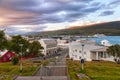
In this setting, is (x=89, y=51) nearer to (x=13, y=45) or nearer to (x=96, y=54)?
(x=96, y=54)

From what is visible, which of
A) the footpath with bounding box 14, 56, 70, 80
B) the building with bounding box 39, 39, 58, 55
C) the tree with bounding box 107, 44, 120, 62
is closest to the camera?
the footpath with bounding box 14, 56, 70, 80

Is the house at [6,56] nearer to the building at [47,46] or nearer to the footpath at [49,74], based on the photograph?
the footpath at [49,74]

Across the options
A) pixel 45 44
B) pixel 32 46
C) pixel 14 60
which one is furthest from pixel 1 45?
pixel 45 44

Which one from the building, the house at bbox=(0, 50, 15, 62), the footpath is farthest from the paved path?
Answer: the building

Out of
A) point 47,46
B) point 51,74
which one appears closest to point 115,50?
point 51,74

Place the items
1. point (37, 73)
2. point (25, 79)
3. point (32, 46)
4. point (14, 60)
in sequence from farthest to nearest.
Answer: point (32, 46) → point (14, 60) → point (37, 73) → point (25, 79)

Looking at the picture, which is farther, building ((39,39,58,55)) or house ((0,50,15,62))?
building ((39,39,58,55))

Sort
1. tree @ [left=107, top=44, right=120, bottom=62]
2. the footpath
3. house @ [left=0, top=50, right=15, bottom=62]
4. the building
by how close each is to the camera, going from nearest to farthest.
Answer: the footpath, tree @ [left=107, top=44, right=120, bottom=62], house @ [left=0, top=50, right=15, bottom=62], the building

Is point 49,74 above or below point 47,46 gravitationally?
below

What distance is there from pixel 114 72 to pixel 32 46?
2997 inches

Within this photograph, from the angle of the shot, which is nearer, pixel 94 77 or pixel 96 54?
pixel 94 77

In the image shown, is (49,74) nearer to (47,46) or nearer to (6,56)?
(6,56)

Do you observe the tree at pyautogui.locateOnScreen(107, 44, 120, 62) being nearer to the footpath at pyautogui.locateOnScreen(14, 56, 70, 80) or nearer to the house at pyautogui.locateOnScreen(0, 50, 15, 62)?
the footpath at pyautogui.locateOnScreen(14, 56, 70, 80)

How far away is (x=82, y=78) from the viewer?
41781mm
